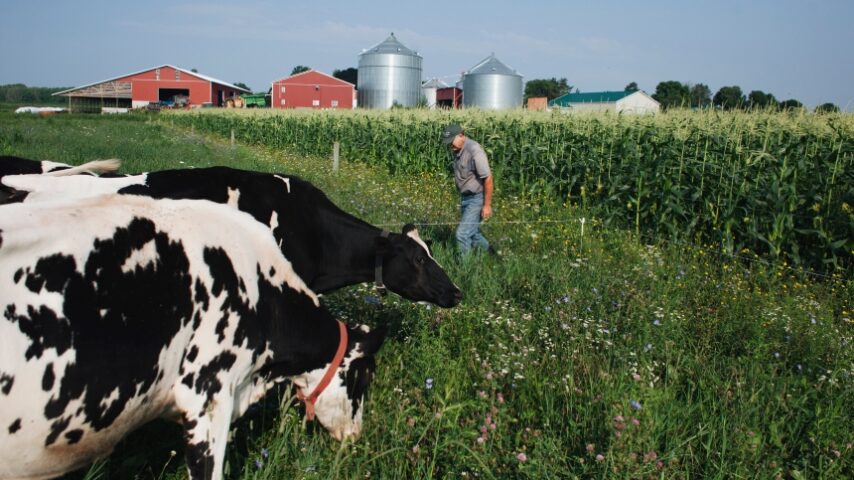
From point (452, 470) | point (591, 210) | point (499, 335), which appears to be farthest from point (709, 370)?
point (591, 210)

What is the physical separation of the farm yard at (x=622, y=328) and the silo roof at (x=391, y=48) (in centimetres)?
3845

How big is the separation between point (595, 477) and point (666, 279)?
455 centimetres

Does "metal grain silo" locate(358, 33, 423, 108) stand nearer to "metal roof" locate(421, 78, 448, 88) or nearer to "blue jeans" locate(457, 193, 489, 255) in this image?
"metal roof" locate(421, 78, 448, 88)

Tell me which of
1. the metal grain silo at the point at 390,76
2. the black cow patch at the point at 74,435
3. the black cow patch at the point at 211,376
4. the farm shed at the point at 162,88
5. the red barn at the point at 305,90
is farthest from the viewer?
the farm shed at the point at 162,88

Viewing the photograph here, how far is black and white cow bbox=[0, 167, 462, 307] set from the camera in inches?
216

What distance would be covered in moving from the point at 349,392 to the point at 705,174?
7.97m

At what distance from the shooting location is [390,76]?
163 feet

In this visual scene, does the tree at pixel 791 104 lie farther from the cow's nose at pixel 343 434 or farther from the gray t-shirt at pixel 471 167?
the cow's nose at pixel 343 434

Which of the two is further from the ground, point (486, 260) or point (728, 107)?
point (728, 107)

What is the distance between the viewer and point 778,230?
29.7 ft

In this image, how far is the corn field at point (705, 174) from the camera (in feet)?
29.6

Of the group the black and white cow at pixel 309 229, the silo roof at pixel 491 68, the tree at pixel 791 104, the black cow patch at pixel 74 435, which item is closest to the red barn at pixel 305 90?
the silo roof at pixel 491 68

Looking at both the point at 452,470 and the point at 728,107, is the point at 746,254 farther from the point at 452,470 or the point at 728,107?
the point at 452,470

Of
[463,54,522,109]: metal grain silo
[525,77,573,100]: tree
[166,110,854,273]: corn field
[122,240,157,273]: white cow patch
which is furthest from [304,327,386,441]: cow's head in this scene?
[525,77,573,100]: tree
